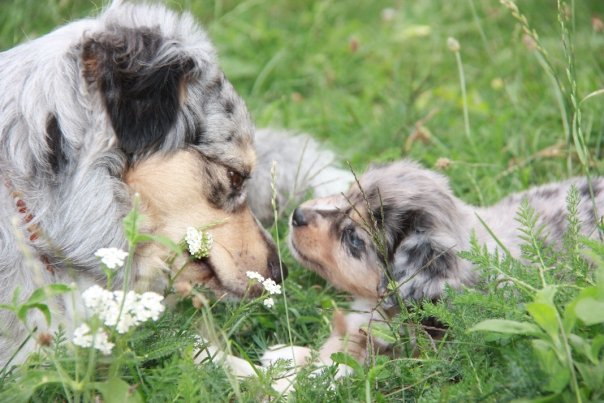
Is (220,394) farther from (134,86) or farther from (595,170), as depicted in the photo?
(595,170)

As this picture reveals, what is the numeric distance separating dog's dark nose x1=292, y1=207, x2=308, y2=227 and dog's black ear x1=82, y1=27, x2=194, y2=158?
85 cm

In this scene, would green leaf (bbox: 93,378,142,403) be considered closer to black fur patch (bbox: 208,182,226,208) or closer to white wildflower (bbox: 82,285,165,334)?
white wildflower (bbox: 82,285,165,334)

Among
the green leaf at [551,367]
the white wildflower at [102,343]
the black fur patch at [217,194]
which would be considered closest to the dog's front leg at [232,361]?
the white wildflower at [102,343]

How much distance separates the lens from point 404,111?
5.65 meters

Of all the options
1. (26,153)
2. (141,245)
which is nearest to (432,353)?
(141,245)

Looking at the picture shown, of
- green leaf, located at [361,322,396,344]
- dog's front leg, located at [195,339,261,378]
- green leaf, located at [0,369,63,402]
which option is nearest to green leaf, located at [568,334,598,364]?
green leaf, located at [361,322,396,344]

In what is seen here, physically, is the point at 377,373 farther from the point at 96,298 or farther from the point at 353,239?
the point at 96,298

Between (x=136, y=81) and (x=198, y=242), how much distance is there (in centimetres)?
70

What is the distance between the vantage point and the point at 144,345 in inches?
120

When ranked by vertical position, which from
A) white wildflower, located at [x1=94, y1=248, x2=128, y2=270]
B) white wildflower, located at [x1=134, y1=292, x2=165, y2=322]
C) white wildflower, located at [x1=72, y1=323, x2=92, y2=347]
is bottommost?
white wildflower, located at [x1=72, y1=323, x2=92, y2=347]

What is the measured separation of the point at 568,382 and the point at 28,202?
2224 millimetres

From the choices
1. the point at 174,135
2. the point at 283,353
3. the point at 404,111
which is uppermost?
the point at 174,135

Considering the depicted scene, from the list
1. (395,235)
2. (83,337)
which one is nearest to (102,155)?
(83,337)

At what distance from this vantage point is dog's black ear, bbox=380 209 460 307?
3396 millimetres
